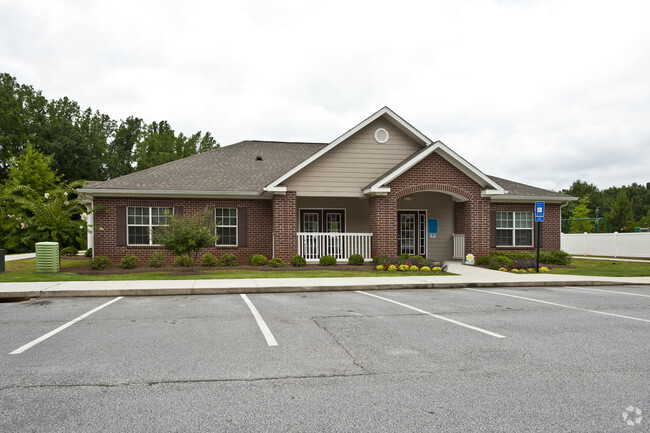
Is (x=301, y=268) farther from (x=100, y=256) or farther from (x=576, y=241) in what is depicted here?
(x=576, y=241)

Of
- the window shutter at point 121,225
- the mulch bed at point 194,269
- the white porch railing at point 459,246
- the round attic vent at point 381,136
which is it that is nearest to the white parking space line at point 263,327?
the mulch bed at point 194,269

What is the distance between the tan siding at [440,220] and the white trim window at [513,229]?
2164mm

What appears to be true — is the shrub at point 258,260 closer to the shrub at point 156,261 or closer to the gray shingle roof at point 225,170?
the gray shingle roof at point 225,170

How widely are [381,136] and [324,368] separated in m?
15.0

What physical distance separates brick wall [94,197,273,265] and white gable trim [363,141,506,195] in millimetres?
4681

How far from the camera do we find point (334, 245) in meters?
18.9

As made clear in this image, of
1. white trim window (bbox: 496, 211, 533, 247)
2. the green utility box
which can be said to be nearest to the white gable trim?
white trim window (bbox: 496, 211, 533, 247)

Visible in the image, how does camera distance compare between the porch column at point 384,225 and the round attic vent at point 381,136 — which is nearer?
the porch column at point 384,225

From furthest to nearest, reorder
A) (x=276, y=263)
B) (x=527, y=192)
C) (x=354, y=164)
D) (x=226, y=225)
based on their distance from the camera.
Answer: (x=527, y=192)
(x=226, y=225)
(x=354, y=164)
(x=276, y=263)

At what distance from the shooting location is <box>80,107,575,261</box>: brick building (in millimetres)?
17984

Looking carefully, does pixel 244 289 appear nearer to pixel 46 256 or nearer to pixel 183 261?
pixel 183 261

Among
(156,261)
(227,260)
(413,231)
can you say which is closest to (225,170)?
(227,260)

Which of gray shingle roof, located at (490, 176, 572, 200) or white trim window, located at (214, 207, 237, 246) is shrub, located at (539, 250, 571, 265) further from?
white trim window, located at (214, 207, 237, 246)

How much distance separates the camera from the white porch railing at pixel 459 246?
797 inches
